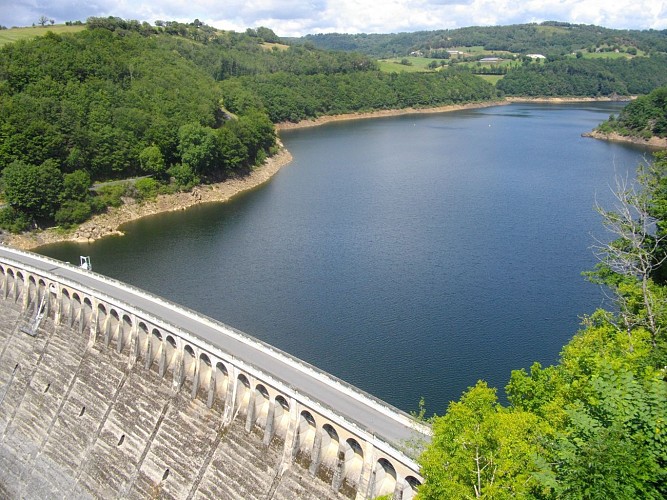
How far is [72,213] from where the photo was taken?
3406 inches

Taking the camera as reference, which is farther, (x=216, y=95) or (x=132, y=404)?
(x=216, y=95)

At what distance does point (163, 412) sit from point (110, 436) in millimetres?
5125

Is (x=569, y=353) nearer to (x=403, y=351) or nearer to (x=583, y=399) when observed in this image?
(x=583, y=399)

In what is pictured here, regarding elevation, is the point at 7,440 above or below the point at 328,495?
below

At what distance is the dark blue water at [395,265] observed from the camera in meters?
51.8

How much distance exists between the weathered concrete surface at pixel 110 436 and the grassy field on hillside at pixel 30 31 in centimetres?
13334

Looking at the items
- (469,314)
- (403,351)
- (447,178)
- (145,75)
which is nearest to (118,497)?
(403,351)

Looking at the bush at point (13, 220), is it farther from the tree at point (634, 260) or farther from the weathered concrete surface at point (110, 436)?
the tree at point (634, 260)

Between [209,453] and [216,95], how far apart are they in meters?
121

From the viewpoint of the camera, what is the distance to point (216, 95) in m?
143

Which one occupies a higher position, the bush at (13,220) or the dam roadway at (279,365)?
the dam roadway at (279,365)

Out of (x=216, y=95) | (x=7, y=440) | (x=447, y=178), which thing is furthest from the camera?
(x=216, y=95)

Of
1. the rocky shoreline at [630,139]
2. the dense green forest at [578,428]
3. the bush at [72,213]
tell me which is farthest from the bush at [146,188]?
the rocky shoreline at [630,139]

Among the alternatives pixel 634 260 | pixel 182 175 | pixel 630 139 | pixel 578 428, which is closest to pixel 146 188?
pixel 182 175
